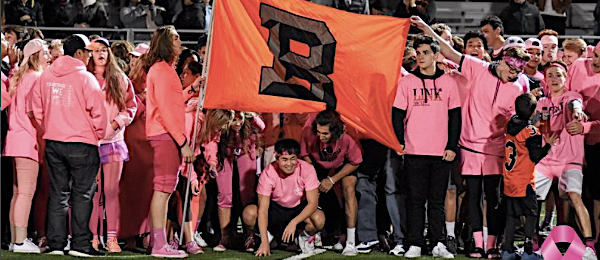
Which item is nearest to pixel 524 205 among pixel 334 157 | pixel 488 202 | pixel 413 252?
pixel 488 202

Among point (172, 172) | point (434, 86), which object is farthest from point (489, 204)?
point (172, 172)

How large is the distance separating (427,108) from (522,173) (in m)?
1.01

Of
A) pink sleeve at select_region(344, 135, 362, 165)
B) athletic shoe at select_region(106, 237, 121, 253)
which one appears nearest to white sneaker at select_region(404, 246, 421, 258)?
pink sleeve at select_region(344, 135, 362, 165)

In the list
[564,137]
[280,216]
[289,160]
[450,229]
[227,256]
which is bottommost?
[227,256]

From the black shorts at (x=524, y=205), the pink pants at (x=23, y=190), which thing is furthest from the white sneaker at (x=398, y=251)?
the pink pants at (x=23, y=190)

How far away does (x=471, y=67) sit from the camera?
10.6 metres

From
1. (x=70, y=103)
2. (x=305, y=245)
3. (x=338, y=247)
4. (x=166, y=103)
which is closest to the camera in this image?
(x=70, y=103)

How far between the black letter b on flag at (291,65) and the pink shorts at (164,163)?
93 centimetres

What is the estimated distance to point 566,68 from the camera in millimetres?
11117

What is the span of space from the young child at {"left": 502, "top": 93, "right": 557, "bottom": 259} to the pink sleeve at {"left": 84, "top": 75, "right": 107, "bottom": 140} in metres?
3.54

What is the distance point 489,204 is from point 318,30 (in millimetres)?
2211

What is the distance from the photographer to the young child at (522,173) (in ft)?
33.0

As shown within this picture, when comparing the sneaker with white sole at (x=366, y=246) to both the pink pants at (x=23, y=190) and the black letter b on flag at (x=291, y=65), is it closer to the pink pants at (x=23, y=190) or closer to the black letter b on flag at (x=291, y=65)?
the black letter b on flag at (x=291, y=65)

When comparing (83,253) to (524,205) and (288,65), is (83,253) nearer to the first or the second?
(288,65)
